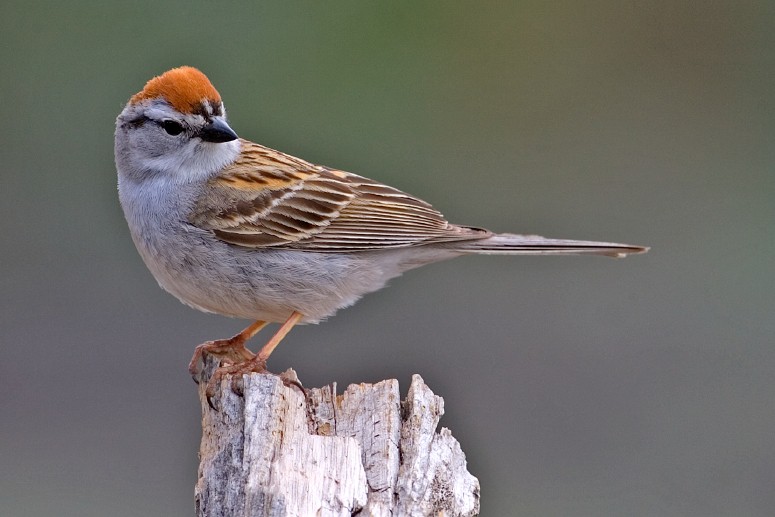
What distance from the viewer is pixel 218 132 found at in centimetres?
589

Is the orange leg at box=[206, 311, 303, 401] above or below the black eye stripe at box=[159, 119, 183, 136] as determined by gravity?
below

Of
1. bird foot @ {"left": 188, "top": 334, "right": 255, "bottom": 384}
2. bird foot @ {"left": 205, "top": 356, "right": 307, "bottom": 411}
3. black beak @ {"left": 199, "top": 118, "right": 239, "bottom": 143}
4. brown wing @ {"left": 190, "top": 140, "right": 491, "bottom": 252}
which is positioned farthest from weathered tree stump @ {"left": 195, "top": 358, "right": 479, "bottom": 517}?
black beak @ {"left": 199, "top": 118, "right": 239, "bottom": 143}

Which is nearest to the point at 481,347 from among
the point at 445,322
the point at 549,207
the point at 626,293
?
the point at 445,322

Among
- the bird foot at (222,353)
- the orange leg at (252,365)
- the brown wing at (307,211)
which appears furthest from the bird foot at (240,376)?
the brown wing at (307,211)

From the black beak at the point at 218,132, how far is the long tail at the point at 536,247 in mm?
1276

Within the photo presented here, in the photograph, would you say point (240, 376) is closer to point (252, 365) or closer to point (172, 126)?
point (252, 365)

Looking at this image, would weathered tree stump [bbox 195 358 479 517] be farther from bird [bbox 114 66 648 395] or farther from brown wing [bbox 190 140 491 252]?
brown wing [bbox 190 140 491 252]

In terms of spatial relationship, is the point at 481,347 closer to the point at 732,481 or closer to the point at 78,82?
the point at 732,481

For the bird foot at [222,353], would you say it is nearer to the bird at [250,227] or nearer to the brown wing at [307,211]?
the bird at [250,227]

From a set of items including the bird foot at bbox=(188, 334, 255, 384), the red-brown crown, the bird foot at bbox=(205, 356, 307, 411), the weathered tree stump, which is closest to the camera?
the weathered tree stump

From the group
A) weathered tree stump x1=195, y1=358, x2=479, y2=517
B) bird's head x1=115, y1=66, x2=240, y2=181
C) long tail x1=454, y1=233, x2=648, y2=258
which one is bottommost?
weathered tree stump x1=195, y1=358, x2=479, y2=517

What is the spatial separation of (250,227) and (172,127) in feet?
2.02

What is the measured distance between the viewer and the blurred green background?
7680 millimetres

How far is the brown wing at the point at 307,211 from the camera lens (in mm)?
5969
